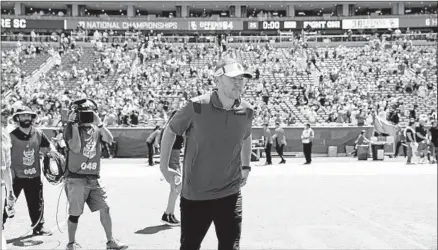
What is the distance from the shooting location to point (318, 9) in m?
59.7

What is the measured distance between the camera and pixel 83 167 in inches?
243

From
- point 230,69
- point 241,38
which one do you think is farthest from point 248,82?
point 230,69

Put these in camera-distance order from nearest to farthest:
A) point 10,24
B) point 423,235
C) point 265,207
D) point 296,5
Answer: point 423,235 → point 265,207 → point 10,24 → point 296,5

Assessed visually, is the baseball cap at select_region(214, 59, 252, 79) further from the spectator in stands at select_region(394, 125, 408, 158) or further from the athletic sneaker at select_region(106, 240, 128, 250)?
the spectator in stands at select_region(394, 125, 408, 158)

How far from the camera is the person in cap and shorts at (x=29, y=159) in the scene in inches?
283

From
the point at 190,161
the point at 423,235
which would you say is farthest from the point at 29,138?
the point at 423,235

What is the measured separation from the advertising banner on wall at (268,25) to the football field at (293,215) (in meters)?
41.7

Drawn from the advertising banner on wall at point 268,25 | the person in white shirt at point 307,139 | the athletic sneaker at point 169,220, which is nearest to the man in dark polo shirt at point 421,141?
the person in white shirt at point 307,139

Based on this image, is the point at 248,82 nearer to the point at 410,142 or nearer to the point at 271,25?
the point at 410,142

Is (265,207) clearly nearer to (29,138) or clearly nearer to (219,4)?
(29,138)

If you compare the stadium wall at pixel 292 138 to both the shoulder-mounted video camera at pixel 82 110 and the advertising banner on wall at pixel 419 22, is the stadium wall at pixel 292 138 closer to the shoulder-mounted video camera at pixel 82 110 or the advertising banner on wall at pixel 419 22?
the shoulder-mounted video camera at pixel 82 110

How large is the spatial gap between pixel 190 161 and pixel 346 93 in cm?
2944

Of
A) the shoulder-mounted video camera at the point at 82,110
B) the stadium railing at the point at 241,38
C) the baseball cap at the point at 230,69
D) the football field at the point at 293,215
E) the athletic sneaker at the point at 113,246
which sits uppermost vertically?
the stadium railing at the point at 241,38

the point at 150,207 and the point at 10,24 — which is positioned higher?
the point at 10,24
